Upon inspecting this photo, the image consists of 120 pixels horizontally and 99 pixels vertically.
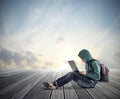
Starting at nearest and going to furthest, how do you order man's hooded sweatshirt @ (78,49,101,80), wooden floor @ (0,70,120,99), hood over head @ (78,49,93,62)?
wooden floor @ (0,70,120,99), man's hooded sweatshirt @ (78,49,101,80), hood over head @ (78,49,93,62)

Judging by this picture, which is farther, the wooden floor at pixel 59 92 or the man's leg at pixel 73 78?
the man's leg at pixel 73 78

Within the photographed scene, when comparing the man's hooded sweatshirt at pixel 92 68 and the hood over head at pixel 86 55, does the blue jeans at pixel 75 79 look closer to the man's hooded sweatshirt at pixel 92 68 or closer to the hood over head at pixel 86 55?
the man's hooded sweatshirt at pixel 92 68

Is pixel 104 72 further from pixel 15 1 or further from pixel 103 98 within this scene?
pixel 15 1

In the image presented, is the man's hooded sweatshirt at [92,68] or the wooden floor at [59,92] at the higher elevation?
the man's hooded sweatshirt at [92,68]

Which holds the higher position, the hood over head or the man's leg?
the hood over head

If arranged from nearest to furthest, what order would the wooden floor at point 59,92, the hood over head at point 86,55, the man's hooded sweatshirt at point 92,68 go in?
the wooden floor at point 59,92, the man's hooded sweatshirt at point 92,68, the hood over head at point 86,55

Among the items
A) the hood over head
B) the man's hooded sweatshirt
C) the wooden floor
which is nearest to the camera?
the wooden floor

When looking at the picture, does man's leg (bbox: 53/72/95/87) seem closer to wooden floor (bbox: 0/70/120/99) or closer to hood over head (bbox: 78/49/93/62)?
wooden floor (bbox: 0/70/120/99)

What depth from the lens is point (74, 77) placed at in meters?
3.70

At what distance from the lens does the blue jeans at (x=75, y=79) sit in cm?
363

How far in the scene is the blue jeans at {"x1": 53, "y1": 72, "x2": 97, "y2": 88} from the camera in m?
3.63

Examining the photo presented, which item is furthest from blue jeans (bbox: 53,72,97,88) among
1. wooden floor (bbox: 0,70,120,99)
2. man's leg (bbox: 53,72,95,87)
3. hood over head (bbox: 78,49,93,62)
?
hood over head (bbox: 78,49,93,62)

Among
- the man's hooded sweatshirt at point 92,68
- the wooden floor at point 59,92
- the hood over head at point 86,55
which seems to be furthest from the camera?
the hood over head at point 86,55

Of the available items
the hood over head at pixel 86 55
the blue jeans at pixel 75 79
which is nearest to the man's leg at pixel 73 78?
the blue jeans at pixel 75 79
